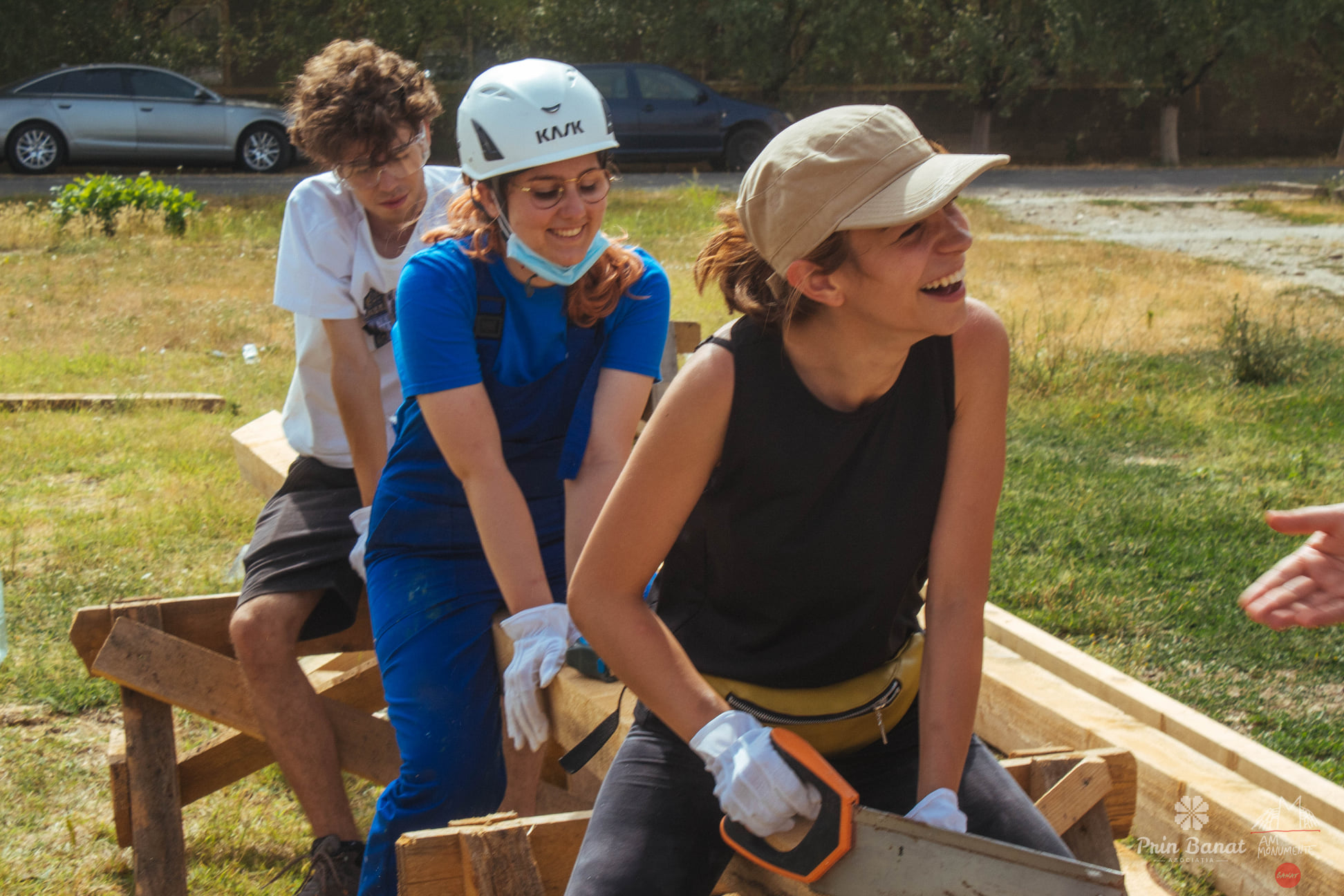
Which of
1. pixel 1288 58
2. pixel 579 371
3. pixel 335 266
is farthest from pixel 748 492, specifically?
pixel 1288 58

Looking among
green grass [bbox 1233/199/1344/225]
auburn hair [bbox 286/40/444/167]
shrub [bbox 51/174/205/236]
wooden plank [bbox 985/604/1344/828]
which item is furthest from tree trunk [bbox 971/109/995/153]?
auburn hair [bbox 286/40/444/167]

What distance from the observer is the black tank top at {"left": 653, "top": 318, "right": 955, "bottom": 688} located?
6.57ft

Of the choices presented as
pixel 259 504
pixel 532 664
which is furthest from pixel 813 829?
pixel 259 504

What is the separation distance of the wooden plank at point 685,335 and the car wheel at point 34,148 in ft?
53.3

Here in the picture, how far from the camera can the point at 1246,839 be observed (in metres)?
2.47

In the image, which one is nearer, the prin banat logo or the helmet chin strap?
the prin banat logo

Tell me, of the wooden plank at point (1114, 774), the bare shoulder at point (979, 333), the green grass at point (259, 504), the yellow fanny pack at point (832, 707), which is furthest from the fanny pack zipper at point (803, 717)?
the green grass at point (259, 504)

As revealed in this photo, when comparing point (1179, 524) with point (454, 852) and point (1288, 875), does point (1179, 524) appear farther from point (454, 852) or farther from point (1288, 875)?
point (454, 852)

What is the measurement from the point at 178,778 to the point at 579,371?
5.09 feet

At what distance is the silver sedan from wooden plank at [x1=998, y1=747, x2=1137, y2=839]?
18.0m

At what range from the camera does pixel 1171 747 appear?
2.77m

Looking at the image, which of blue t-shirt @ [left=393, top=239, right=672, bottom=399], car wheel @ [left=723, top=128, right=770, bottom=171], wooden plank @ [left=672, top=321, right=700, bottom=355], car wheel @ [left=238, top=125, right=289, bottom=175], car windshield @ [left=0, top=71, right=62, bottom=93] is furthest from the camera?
car wheel @ [left=723, top=128, right=770, bottom=171]

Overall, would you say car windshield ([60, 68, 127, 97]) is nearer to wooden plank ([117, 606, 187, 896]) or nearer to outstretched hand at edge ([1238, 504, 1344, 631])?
wooden plank ([117, 606, 187, 896])

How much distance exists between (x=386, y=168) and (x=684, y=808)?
75.9 inches
